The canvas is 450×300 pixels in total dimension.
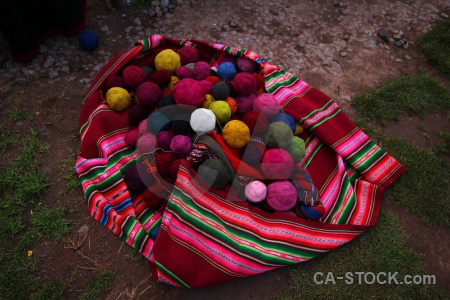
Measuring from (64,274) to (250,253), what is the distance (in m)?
1.08

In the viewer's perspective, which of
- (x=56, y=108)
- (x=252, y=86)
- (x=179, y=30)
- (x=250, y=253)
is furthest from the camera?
(x=179, y=30)

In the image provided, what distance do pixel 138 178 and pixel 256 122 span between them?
32.4 inches

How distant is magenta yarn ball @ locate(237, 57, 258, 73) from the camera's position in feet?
8.37

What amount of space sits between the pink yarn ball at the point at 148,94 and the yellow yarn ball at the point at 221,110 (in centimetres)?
40

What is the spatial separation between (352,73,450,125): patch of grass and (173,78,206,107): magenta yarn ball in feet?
4.52

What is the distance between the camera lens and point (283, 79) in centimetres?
258

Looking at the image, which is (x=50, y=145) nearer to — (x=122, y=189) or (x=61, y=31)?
(x=122, y=189)

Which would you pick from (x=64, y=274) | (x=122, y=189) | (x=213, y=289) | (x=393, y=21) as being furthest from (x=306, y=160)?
(x=393, y=21)

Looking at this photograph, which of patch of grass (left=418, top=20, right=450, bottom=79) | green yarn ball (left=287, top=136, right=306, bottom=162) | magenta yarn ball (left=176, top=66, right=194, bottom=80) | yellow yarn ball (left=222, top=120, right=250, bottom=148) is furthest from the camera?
patch of grass (left=418, top=20, right=450, bottom=79)

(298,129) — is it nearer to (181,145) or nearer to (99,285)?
(181,145)

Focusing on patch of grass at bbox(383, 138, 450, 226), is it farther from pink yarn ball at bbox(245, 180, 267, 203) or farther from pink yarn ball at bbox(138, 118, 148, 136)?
pink yarn ball at bbox(138, 118, 148, 136)

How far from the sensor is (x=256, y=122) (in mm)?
2084

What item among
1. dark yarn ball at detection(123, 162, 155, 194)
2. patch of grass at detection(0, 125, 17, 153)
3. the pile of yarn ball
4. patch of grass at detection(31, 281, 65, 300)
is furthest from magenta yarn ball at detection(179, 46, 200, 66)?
patch of grass at detection(31, 281, 65, 300)

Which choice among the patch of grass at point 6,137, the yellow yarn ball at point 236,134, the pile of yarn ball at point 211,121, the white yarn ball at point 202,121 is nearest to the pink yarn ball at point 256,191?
the pile of yarn ball at point 211,121
